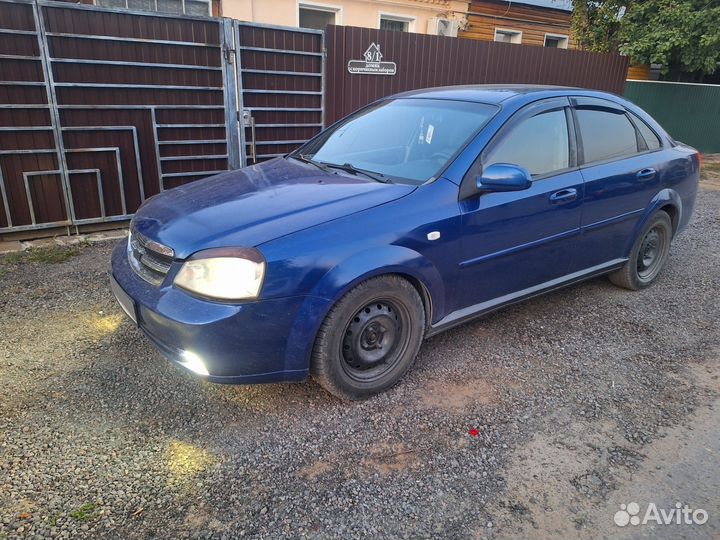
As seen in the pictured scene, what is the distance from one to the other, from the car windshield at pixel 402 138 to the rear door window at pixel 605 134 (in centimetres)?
94

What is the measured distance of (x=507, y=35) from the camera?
13750 millimetres

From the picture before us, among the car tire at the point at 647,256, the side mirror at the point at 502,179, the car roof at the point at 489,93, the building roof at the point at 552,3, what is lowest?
the car tire at the point at 647,256

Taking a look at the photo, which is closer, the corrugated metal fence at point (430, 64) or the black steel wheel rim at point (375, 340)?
the black steel wheel rim at point (375, 340)

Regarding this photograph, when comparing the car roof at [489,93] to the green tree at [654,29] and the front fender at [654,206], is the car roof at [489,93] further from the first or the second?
the green tree at [654,29]

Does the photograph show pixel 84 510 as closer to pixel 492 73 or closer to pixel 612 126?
pixel 612 126

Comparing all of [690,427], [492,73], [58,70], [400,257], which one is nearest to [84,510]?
[400,257]

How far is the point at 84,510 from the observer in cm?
222

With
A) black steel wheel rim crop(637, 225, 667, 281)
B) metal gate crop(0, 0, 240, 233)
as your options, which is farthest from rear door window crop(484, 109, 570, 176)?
metal gate crop(0, 0, 240, 233)

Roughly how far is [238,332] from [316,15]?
9844 millimetres

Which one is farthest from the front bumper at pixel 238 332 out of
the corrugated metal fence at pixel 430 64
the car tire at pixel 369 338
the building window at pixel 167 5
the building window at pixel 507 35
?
the building window at pixel 507 35

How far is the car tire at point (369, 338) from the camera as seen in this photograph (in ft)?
9.05

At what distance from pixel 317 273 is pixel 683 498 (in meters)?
1.97

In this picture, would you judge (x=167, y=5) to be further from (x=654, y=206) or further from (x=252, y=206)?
(x=654, y=206)

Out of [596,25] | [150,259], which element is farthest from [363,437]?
[596,25]
